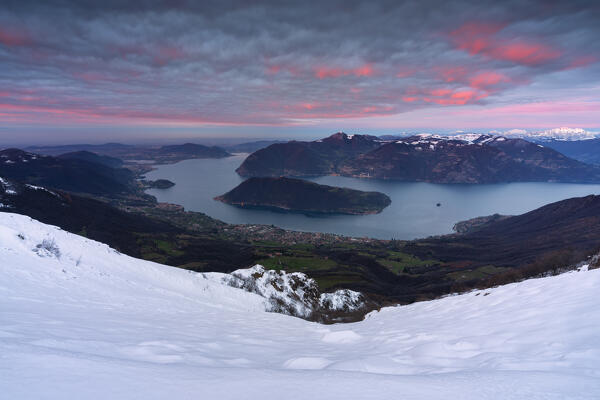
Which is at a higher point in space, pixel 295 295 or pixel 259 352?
pixel 259 352

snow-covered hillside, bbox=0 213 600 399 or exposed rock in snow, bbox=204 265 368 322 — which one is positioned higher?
snow-covered hillside, bbox=0 213 600 399

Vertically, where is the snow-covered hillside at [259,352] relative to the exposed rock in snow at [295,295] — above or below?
above

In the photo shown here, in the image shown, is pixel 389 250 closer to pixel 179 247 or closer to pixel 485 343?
pixel 179 247

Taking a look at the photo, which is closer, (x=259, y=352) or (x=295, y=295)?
(x=259, y=352)

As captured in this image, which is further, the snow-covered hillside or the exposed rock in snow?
the exposed rock in snow

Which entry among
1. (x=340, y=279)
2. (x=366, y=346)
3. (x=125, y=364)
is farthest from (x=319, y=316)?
(x=125, y=364)

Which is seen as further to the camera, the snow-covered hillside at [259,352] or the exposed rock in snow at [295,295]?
the exposed rock in snow at [295,295]

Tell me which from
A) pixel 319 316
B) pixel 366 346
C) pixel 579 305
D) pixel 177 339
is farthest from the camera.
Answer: pixel 319 316

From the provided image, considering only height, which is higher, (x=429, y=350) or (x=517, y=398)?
(x=517, y=398)
